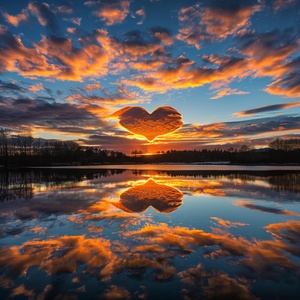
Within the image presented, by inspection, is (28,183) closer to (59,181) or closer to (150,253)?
(59,181)

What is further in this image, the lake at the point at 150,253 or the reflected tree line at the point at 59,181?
the reflected tree line at the point at 59,181

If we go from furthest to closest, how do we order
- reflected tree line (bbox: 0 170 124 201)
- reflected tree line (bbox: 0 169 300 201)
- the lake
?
1. reflected tree line (bbox: 0 169 300 201)
2. reflected tree line (bbox: 0 170 124 201)
3. the lake

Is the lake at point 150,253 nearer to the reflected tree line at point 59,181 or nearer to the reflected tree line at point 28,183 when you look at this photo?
the reflected tree line at point 28,183

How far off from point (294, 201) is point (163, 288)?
14.7 m

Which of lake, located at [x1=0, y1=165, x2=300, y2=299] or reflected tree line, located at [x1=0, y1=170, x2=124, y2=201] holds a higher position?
reflected tree line, located at [x1=0, y1=170, x2=124, y2=201]

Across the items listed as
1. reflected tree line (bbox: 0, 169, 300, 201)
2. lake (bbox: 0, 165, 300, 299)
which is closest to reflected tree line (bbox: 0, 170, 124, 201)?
reflected tree line (bbox: 0, 169, 300, 201)

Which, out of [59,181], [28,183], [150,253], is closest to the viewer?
[150,253]

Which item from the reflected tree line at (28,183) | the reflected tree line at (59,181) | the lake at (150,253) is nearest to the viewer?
the lake at (150,253)

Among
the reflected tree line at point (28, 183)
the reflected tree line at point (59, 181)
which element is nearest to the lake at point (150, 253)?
the reflected tree line at point (28, 183)

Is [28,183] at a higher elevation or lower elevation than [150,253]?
higher

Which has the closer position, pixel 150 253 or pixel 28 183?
pixel 150 253

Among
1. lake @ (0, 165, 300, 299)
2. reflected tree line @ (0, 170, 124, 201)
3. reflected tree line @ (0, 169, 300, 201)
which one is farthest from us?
reflected tree line @ (0, 169, 300, 201)

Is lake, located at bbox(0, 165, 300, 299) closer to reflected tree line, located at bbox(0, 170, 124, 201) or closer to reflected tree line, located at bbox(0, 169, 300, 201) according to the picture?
reflected tree line, located at bbox(0, 170, 124, 201)

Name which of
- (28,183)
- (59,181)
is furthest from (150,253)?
(59,181)
